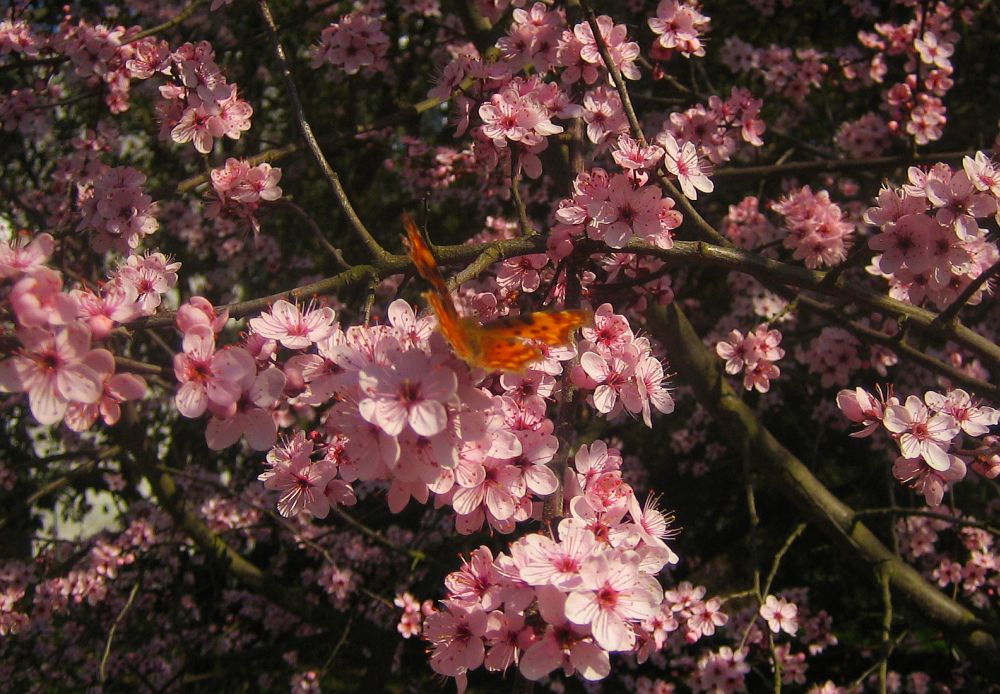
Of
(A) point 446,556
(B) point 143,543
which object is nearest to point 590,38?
(A) point 446,556

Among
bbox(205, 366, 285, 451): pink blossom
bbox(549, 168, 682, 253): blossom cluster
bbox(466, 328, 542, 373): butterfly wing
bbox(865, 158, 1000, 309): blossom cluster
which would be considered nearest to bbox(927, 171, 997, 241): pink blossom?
bbox(865, 158, 1000, 309): blossom cluster

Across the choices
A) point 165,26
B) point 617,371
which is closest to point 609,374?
point 617,371

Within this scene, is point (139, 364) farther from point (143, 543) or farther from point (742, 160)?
point (742, 160)

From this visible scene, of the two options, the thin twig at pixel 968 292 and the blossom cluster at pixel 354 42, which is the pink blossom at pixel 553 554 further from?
the blossom cluster at pixel 354 42

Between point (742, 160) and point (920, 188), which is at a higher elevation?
point (920, 188)

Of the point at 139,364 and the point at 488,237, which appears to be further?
the point at 488,237

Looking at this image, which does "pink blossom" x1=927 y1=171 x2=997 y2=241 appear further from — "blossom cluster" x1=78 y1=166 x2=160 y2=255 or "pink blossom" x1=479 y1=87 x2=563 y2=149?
"blossom cluster" x1=78 y1=166 x2=160 y2=255
